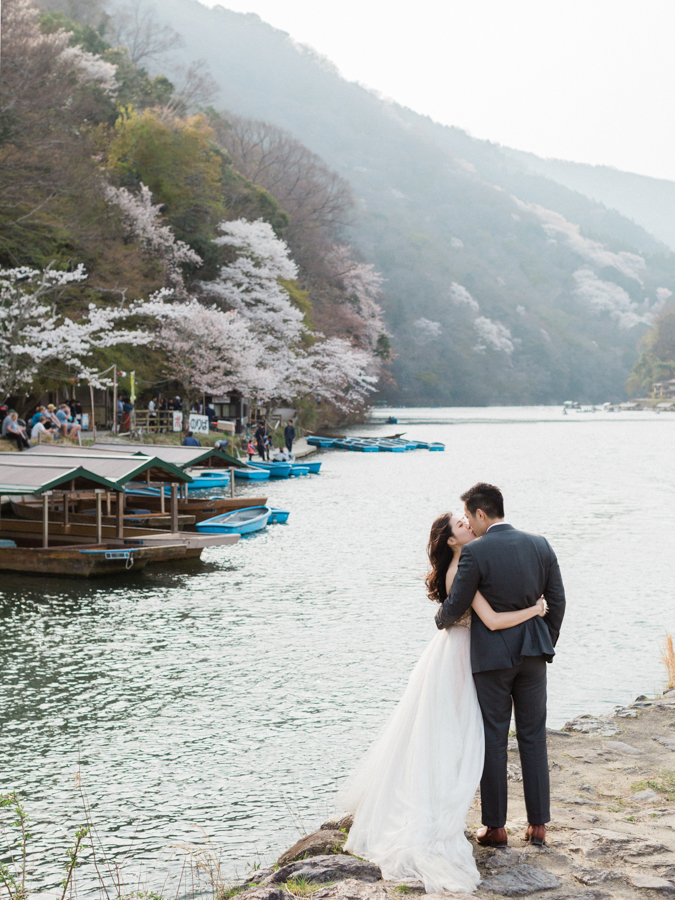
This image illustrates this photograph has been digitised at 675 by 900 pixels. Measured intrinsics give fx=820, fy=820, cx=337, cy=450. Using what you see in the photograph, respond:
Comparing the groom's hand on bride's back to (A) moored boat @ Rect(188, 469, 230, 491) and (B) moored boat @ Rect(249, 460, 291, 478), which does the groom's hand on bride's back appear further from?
(B) moored boat @ Rect(249, 460, 291, 478)

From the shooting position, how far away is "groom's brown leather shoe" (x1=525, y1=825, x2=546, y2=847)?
465 centimetres

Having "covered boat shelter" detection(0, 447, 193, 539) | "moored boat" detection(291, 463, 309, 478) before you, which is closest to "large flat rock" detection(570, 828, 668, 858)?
"covered boat shelter" detection(0, 447, 193, 539)

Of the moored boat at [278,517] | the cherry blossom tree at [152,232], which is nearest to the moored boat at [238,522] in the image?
the moored boat at [278,517]

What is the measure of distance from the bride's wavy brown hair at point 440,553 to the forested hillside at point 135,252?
1040 inches

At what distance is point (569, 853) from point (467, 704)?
116 centimetres

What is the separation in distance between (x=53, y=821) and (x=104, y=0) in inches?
3178

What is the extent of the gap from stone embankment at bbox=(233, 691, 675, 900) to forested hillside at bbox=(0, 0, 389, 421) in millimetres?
25844

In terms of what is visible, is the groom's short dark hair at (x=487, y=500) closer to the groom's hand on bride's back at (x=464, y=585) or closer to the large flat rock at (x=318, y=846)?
the groom's hand on bride's back at (x=464, y=585)

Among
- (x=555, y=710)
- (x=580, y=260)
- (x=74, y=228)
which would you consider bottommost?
(x=555, y=710)

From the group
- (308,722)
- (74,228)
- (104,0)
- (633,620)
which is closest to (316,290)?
(74,228)

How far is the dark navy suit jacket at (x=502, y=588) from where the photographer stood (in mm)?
4234

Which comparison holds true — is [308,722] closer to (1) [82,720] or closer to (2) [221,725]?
(2) [221,725]

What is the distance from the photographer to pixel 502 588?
13.9ft

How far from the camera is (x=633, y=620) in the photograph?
13.9 m
